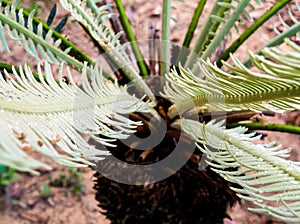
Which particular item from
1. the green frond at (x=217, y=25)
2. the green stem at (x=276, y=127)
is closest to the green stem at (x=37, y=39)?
the green frond at (x=217, y=25)

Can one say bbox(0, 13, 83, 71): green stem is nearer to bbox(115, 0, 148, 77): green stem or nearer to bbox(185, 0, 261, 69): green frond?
bbox(115, 0, 148, 77): green stem

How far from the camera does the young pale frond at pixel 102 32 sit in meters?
1.10

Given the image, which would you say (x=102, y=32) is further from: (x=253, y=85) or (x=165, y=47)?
(x=253, y=85)

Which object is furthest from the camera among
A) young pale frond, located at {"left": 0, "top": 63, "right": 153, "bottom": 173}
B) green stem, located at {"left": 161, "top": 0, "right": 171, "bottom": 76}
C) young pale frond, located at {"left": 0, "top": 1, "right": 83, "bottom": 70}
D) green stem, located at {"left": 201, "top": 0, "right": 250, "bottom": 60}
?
green stem, located at {"left": 161, "top": 0, "right": 171, "bottom": 76}

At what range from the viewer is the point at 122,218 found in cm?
141

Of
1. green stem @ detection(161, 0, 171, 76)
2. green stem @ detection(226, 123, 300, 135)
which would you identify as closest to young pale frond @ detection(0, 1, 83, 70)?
green stem @ detection(161, 0, 171, 76)

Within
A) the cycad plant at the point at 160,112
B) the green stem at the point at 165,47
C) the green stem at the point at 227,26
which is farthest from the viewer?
the green stem at the point at 165,47

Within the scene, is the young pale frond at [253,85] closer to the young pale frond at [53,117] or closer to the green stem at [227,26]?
the young pale frond at [53,117]

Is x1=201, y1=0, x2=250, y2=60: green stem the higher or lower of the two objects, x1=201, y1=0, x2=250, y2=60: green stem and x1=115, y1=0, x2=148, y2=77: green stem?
the lower

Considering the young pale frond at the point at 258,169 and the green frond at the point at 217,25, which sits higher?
the green frond at the point at 217,25

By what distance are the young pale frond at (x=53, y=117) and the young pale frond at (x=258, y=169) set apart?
0.67 feet

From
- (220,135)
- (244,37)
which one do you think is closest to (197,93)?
(220,135)

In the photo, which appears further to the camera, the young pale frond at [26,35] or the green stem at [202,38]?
the green stem at [202,38]

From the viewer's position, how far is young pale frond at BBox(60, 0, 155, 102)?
1.10 meters
